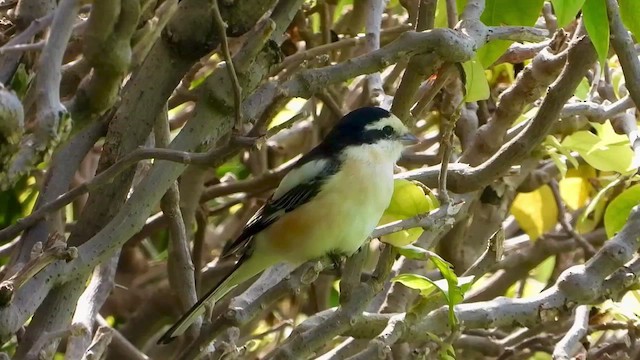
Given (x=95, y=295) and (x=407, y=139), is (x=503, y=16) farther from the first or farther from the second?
(x=95, y=295)

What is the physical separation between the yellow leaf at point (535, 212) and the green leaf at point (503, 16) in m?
1.09

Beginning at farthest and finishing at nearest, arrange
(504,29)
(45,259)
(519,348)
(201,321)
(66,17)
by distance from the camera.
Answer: (519,348), (201,321), (504,29), (45,259), (66,17)

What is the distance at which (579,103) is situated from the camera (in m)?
2.97

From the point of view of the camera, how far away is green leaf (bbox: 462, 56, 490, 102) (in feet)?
8.09

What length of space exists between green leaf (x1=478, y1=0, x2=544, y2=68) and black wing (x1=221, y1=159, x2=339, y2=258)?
0.82 m

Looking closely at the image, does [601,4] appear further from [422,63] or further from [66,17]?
[66,17]

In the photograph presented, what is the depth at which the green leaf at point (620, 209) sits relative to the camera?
2816 mm

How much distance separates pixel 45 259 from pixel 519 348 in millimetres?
1790

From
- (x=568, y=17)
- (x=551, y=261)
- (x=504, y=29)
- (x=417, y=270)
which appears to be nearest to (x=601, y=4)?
(x=568, y=17)

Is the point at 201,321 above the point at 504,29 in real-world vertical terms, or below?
below

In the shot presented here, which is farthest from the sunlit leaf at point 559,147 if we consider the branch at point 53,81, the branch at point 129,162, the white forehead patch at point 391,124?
the branch at point 53,81

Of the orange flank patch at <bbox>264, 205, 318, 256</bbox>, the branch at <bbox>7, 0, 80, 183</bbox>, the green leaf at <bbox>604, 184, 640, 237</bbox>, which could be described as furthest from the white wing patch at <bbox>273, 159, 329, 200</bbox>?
the branch at <bbox>7, 0, 80, 183</bbox>

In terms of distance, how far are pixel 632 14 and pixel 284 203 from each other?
1.38 metres

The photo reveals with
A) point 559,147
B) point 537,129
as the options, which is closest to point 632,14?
point 537,129
